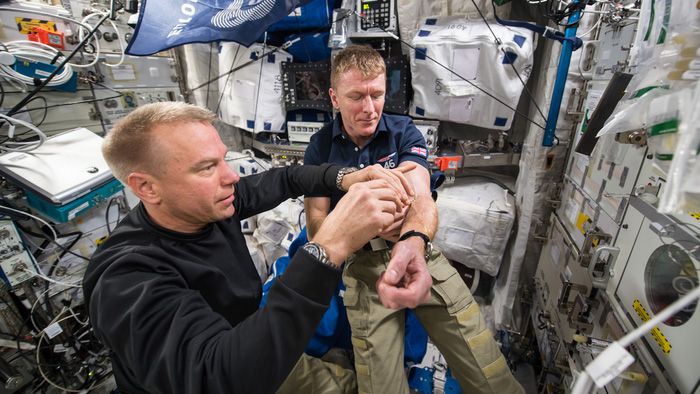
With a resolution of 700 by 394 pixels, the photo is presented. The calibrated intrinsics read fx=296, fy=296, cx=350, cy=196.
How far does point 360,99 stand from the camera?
5.28 ft

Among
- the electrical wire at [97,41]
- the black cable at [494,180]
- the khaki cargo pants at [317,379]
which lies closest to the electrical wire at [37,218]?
the electrical wire at [97,41]

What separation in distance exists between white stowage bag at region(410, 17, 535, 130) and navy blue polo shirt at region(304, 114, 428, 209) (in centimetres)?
73

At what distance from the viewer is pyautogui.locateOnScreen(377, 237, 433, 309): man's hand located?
3.03 ft

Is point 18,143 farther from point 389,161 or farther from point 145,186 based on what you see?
point 389,161

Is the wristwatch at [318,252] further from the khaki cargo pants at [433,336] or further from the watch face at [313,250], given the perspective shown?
the khaki cargo pants at [433,336]

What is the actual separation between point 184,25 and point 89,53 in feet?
2.37

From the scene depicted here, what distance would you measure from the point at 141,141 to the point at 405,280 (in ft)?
3.26

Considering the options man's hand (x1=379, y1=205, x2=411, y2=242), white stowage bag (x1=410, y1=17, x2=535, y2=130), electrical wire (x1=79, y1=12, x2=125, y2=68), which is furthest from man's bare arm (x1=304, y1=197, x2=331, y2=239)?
electrical wire (x1=79, y1=12, x2=125, y2=68)

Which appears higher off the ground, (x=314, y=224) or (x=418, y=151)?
(x=418, y=151)

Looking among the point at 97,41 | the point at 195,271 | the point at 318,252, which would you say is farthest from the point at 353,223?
the point at 97,41

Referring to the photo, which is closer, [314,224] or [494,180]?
[314,224]

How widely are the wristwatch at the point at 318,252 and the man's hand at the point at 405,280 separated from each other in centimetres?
28

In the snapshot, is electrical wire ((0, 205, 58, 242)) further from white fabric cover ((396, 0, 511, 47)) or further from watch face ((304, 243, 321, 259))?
white fabric cover ((396, 0, 511, 47))

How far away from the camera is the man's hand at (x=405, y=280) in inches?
36.4
